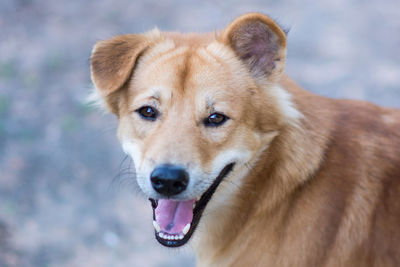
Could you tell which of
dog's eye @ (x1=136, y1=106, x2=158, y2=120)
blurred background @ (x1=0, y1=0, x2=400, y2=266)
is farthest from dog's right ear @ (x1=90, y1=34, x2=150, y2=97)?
blurred background @ (x1=0, y1=0, x2=400, y2=266)

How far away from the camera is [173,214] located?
3.09 m

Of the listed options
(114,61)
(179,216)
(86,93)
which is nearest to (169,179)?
(179,216)

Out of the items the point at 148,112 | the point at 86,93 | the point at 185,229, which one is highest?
the point at 148,112

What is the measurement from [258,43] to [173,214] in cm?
118

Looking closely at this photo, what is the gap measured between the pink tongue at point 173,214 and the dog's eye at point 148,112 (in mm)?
524

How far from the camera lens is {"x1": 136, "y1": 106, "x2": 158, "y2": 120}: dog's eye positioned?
3.06 m

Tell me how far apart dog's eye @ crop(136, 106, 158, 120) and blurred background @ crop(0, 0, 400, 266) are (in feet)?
2.81

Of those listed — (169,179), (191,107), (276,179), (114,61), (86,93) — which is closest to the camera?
(169,179)

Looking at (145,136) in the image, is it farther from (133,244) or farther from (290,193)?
(133,244)

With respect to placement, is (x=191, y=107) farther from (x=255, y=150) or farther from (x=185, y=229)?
(x=185, y=229)

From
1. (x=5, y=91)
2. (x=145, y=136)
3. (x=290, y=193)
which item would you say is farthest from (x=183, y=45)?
(x=5, y=91)

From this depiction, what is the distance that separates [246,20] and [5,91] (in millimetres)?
4337

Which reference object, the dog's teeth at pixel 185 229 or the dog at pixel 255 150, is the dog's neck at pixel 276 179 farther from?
the dog's teeth at pixel 185 229

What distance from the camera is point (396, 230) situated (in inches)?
115
